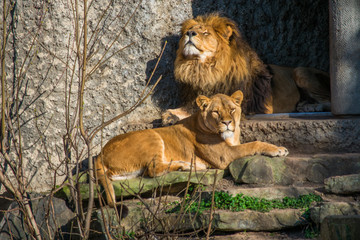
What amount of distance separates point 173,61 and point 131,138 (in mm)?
1661

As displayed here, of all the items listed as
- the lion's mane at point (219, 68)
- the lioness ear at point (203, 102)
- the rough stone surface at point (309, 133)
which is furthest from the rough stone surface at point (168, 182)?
the lion's mane at point (219, 68)

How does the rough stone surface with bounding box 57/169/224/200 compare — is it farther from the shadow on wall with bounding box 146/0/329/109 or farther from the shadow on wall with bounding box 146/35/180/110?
the shadow on wall with bounding box 146/0/329/109

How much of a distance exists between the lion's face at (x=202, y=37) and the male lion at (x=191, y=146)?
87 cm

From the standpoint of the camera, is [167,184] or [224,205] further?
[167,184]

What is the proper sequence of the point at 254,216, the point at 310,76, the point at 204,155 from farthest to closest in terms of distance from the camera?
1. the point at 310,76
2. the point at 204,155
3. the point at 254,216

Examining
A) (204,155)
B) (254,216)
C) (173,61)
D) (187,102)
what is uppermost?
(173,61)

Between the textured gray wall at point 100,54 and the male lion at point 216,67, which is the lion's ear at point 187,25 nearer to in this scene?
the male lion at point 216,67

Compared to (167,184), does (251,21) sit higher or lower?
higher

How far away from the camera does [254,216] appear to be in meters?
5.04

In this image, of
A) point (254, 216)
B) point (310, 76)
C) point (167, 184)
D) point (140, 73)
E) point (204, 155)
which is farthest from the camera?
point (310, 76)

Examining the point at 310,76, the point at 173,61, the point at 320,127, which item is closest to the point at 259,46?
the point at 310,76

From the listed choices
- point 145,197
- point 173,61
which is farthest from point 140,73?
point 145,197

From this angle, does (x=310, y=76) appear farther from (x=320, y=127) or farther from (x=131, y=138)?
(x=131, y=138)

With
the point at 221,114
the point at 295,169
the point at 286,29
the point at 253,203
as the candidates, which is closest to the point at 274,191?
the point at 253,203
